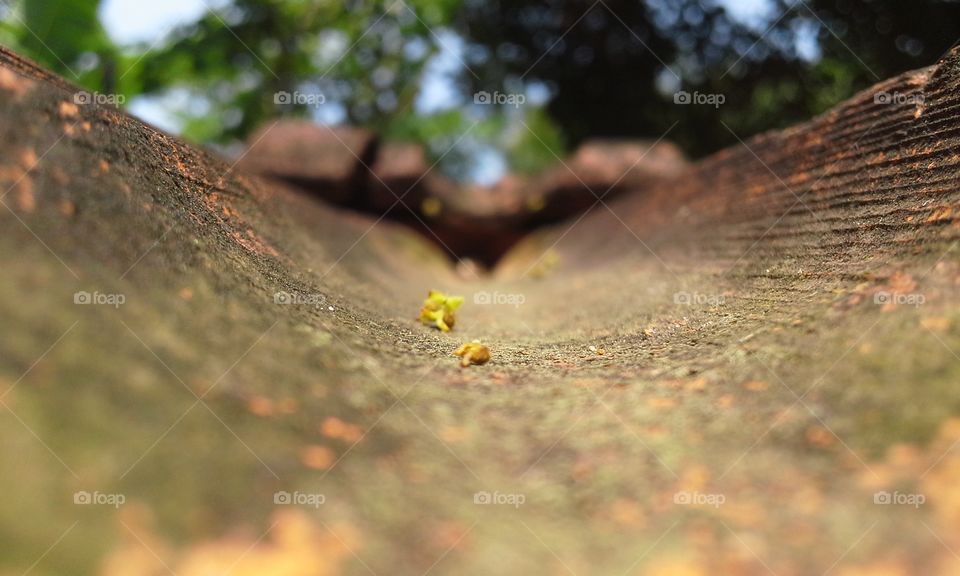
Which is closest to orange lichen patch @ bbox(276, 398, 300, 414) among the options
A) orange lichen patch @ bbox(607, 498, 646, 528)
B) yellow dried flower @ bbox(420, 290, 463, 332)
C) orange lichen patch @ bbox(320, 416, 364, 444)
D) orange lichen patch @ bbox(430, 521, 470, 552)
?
orange lichen patch @ bbox(320, 416, 364, 444)

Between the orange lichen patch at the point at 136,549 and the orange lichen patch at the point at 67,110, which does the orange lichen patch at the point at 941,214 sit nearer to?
the orange lichen patch at the point at 136,549

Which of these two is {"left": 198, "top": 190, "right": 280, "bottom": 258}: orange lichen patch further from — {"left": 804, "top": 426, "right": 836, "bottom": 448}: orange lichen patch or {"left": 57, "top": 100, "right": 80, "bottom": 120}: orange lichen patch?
{"left": 804, "top": 426, "right": 836, "bottom": 448}: orange lichen patch

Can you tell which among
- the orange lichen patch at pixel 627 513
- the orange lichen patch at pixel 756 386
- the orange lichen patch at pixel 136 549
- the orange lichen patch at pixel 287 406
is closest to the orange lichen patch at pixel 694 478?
the orange lichen patch at pixel 627 513

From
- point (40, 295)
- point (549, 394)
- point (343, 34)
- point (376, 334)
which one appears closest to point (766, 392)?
point (549, 394)

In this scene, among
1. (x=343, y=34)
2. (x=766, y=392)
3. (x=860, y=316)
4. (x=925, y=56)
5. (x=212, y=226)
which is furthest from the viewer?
(x=343, y=34)

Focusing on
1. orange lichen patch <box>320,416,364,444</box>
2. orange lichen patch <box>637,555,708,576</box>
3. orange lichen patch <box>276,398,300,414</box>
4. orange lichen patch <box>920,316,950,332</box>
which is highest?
orange lichen patch <box>920,316,950,332</box>

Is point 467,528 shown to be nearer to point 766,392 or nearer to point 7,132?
point 766,392
